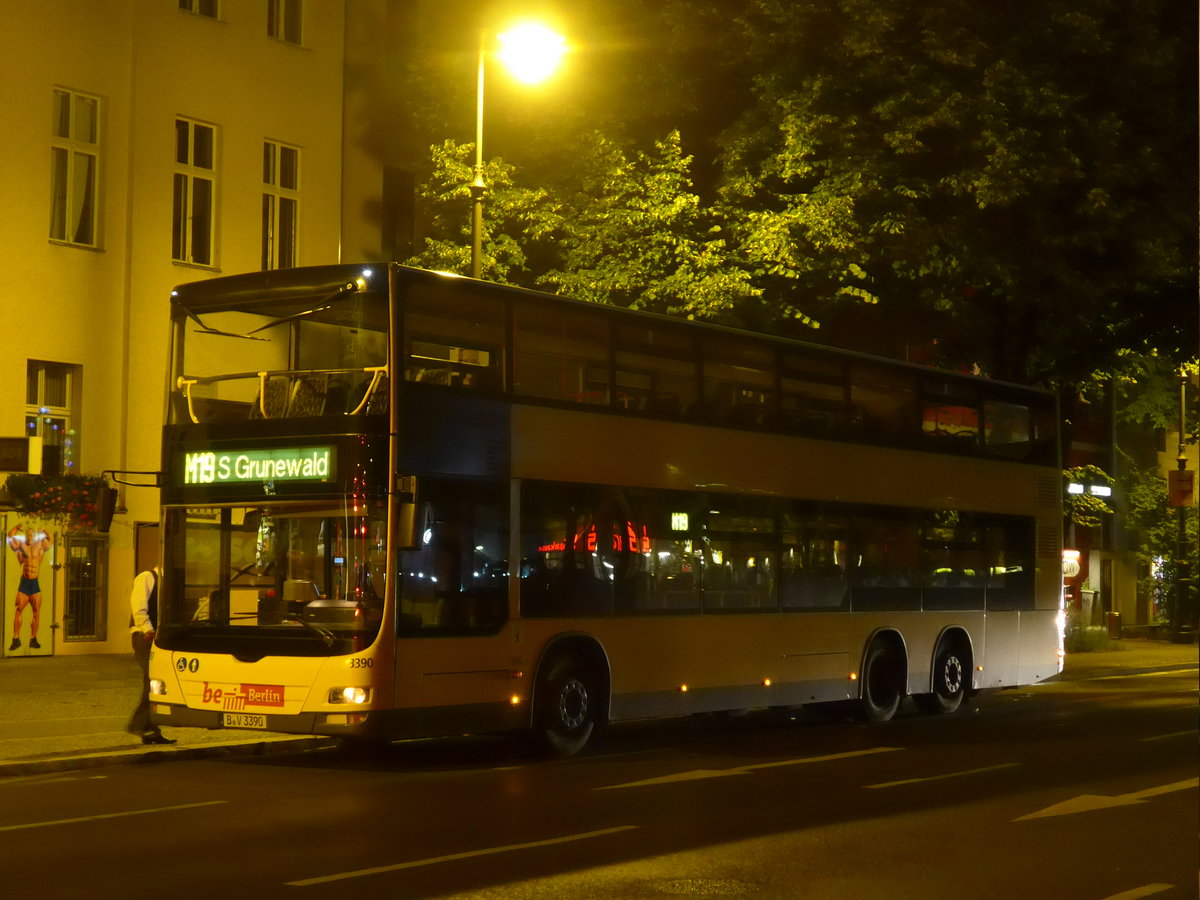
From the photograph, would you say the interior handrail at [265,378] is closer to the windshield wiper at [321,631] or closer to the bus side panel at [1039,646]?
the windshield wiper at [321,631]

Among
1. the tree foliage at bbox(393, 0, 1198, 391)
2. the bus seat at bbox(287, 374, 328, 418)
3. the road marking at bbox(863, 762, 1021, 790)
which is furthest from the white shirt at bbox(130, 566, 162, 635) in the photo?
the tree foliage at bbox(393, 0, 1198, 391)

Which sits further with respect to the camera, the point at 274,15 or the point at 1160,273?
the point at 274,15

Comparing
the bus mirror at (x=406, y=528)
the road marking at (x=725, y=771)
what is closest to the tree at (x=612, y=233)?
the road marking at (x=725, y=771)

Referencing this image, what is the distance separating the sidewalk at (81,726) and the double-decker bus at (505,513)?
1052 mm

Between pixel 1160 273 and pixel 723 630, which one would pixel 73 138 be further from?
pixel 1160 273

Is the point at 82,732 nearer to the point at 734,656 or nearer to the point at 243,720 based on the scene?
the point at 243,720

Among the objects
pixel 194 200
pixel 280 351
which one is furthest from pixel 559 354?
pixel 194 200

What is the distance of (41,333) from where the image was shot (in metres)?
26.0

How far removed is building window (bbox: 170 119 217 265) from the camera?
2830 cm

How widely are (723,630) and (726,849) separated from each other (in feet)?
25.1

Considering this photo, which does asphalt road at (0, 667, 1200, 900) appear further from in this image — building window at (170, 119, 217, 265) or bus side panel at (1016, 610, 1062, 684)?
building window at (170, 119, 217, 265)

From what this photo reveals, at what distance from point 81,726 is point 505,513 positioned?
17.6 feet

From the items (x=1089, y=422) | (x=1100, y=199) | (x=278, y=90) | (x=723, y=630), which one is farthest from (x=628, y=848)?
(x=1089, y=422)

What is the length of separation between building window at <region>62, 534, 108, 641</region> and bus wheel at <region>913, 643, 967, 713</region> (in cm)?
1281
